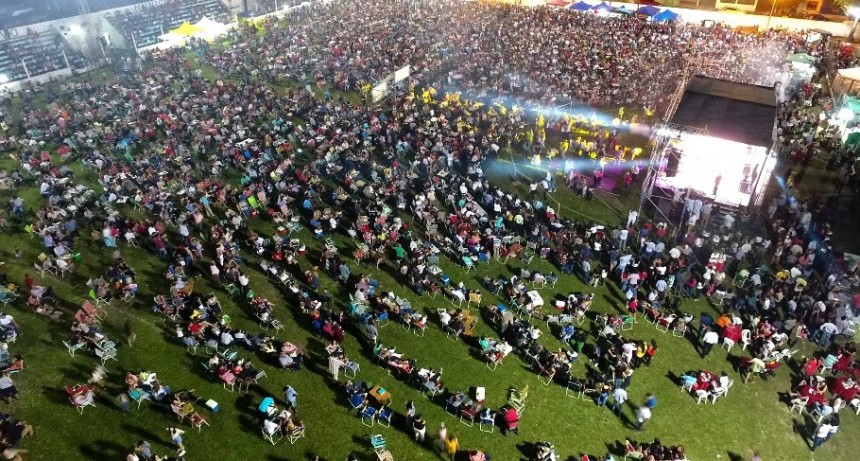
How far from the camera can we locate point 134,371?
17375mm

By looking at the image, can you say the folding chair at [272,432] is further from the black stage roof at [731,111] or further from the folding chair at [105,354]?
the black stage roof at [731,111]

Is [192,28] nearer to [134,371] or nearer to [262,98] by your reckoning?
[262,98]

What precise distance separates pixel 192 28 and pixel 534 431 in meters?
50.8

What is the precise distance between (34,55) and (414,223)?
45.6 meters

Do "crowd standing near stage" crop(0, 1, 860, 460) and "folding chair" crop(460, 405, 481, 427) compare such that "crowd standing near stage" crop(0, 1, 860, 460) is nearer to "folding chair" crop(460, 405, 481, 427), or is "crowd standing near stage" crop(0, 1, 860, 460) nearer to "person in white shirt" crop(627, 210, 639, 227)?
"folding chair" crop(460, 405, 481, 427)

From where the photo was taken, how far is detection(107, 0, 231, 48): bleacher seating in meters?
54.5

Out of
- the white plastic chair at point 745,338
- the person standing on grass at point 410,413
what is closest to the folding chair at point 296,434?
the person standing on grass at point 410,413

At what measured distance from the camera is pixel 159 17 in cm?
6100

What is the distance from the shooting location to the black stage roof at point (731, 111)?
23.8m

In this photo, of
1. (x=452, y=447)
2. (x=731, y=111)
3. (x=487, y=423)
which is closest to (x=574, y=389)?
(x=487, y=423)

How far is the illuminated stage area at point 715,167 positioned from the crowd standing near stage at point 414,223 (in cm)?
101

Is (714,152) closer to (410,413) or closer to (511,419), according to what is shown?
(511,419)

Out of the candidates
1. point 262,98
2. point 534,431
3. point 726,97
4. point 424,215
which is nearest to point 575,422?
point 534,431

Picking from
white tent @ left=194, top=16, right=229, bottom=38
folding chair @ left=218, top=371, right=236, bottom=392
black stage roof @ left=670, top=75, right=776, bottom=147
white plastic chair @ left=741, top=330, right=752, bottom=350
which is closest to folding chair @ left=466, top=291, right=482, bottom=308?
folding chair @ left=218, top=371, right=236, bottom=392
